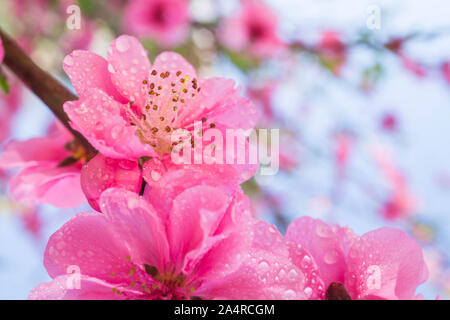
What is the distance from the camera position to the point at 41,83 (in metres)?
0.38

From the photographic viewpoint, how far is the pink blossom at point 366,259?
0.31 metres

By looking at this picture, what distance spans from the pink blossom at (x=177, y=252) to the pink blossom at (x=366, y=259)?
0.03m

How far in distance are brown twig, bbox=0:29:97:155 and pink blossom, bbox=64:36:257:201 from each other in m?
0.04

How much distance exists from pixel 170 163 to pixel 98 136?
0.05 metres

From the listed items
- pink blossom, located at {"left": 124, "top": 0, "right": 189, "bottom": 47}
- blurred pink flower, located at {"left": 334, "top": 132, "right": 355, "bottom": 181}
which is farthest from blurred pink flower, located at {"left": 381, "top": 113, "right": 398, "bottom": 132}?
pink blossom, located at {"left": 124, "top": 0, "right": 189, "bottom": 47}

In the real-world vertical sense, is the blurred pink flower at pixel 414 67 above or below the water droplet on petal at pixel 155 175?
above

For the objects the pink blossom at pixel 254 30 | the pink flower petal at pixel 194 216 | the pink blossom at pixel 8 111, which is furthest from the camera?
the pink blossom at pixel 8 111

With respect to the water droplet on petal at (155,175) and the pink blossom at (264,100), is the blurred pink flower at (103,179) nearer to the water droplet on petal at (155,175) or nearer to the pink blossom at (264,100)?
the water droplet on petal at (155,175)

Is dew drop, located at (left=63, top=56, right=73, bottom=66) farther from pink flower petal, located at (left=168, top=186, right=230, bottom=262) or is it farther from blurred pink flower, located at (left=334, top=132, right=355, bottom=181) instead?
blurred pink flower, located at (left=334, top=132, right=355, bottom=181)

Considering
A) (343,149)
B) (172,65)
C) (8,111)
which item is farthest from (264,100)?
(172,65)

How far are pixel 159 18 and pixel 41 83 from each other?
1.15 metres

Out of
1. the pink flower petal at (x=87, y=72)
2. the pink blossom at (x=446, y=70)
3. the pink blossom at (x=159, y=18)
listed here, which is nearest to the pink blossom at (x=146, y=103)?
the pink flower petal at (x=87, y=72)

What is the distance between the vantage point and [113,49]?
361mm
